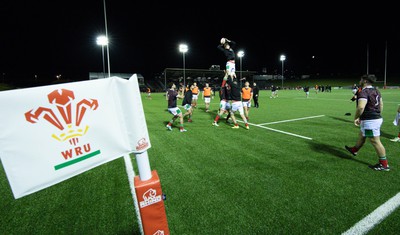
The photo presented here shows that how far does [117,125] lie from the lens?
59.1 inches

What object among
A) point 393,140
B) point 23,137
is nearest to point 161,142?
point 23,137

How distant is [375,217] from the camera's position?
120 inches

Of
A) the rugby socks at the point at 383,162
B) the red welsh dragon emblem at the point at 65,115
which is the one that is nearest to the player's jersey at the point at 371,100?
the rugby socks at the point at 383,162

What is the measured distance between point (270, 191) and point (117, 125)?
3184 mm

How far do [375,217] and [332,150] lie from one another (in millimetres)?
3338

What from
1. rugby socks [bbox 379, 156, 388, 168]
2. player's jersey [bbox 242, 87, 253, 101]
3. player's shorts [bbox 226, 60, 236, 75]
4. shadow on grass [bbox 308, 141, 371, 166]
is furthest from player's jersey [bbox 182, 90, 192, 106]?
rugby socks [bbox 379, 156, 388, 168]

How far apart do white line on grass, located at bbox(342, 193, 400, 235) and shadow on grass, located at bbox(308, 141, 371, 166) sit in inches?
75.4

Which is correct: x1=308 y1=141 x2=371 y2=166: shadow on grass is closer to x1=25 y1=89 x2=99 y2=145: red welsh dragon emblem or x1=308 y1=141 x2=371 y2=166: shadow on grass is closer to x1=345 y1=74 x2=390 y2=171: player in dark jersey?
x1=345 y1=74 x2=390 y2=171: player in dark jersey

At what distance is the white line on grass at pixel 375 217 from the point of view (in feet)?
9.16

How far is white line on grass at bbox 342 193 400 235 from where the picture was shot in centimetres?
279

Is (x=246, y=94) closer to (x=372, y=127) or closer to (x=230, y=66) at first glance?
(x=230, y=66)

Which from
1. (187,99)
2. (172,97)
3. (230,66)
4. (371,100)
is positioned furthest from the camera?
(187,99)

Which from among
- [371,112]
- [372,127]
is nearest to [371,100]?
[371,112]

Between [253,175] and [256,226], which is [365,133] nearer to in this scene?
[253,175]
